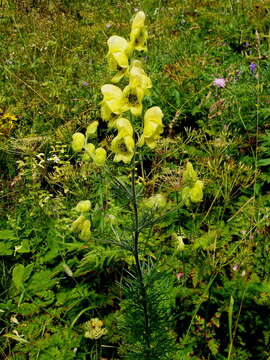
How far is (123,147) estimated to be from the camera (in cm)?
134

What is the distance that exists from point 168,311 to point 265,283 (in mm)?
495

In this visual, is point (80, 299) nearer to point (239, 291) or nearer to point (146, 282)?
point (146, 282)

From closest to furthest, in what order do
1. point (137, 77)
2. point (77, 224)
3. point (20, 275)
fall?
Result: point (137, 77) → point (77, 224) → point (20, 275)

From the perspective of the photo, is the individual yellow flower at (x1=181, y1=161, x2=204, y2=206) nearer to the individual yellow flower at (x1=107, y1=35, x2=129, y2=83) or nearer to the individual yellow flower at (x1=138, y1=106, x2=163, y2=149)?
the individual yellow flower at (x1=138, y1=106, x2=163, y2=149)

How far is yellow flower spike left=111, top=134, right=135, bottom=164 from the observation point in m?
1.26

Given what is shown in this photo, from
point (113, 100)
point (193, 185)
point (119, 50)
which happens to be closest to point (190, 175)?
point (193, 185)

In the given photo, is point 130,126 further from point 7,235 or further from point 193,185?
point 7,235

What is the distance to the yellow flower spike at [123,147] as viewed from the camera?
1257 millimetres

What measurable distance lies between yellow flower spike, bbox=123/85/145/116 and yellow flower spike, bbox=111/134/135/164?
0.29ft

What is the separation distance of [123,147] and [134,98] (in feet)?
0.58

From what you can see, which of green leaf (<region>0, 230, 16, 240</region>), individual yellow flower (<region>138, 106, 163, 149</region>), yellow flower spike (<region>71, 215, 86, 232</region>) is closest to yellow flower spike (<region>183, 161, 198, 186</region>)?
individual yellow flower (<region>138, 106, 163, 149</region>)

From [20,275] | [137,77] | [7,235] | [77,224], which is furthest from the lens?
[7,235]

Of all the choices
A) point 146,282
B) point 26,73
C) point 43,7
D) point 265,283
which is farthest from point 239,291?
point 43,7

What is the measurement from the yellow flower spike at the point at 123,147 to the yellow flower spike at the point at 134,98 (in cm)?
9
